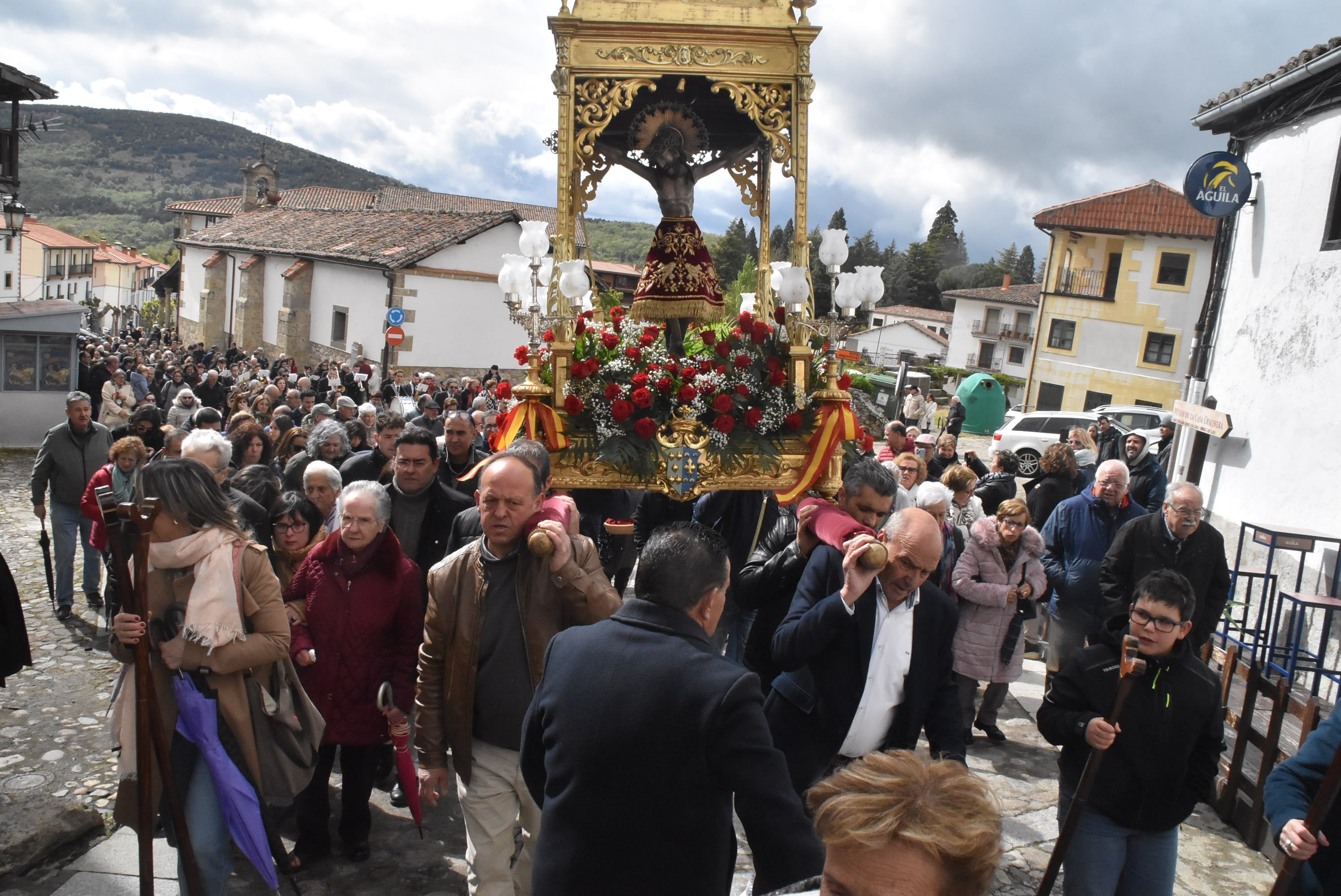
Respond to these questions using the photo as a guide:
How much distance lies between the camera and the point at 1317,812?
2695 mm

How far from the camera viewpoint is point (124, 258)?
7988 centimetres

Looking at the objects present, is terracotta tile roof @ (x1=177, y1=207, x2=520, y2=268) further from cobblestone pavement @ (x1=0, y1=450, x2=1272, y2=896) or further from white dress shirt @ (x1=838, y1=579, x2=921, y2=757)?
white dress shirt @ (x1=838, y1=579, x2=921, y2=757)

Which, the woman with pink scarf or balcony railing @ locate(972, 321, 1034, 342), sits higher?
balcony railing @ locate(972, 321, 1034, 342)

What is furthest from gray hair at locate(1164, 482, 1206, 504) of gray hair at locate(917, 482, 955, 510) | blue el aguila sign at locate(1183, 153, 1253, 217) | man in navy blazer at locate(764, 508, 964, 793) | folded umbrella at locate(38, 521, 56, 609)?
folded umbrella at locate(38, 521, 56, 609)

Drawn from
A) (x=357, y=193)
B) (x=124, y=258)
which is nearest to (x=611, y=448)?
(x=357, y=193)

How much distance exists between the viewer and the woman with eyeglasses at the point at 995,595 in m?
5.51

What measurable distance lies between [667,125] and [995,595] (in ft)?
14.1

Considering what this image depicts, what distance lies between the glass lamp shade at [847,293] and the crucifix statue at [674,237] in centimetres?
148

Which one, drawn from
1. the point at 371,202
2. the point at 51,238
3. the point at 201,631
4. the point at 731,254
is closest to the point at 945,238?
the point at 731,254

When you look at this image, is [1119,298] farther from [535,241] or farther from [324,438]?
[324,438]

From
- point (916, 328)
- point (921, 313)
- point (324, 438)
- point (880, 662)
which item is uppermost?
point (921, 313)

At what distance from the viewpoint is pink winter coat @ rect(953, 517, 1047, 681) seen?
18.0 feet

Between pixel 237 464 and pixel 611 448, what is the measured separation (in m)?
2.79

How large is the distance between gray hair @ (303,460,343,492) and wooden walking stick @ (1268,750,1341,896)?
4.46 metres
